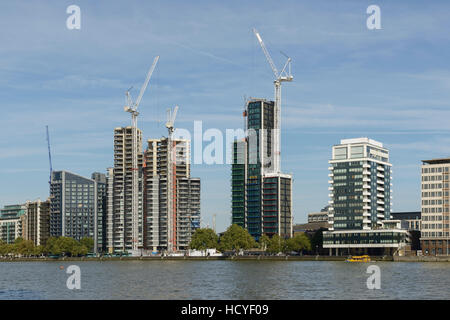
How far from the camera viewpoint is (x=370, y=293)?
100312 mm

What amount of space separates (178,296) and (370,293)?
91.7ft
